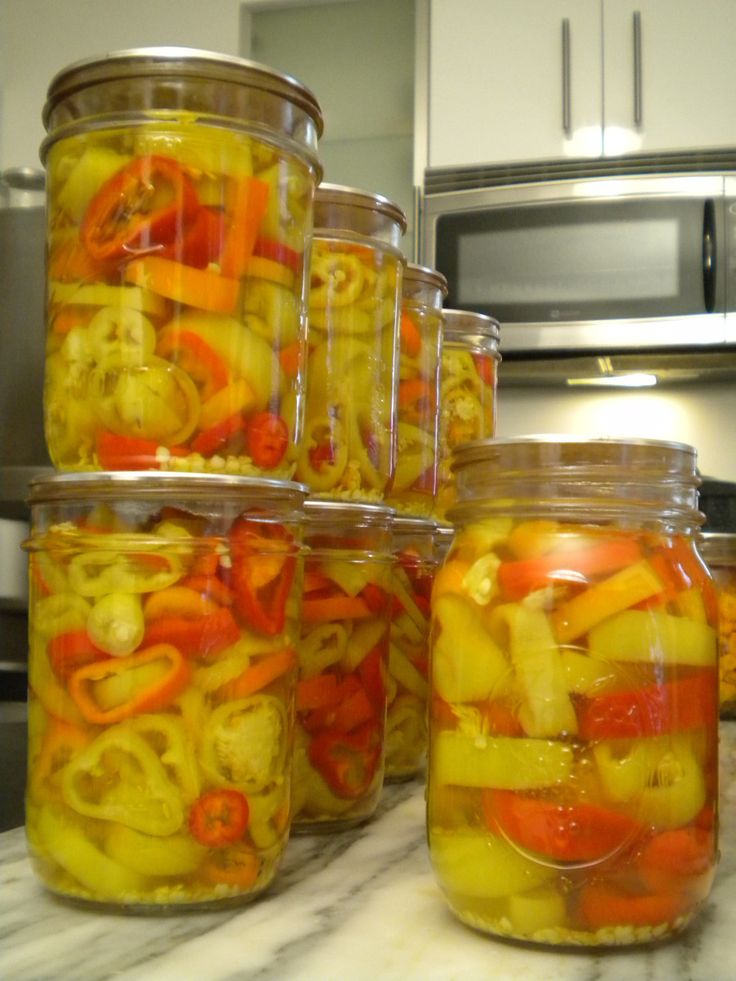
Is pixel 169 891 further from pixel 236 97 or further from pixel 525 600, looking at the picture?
pixel 236 97

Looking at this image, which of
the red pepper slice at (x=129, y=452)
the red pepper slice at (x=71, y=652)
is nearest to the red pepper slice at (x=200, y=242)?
the red pepper slice at (x=129, y=452)

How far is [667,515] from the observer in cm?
58

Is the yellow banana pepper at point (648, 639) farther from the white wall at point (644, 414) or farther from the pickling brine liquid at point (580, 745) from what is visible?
the white wall at point (644, 414)

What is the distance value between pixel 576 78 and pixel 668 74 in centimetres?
19

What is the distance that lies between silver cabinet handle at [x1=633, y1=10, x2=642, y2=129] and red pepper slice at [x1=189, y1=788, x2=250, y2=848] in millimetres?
1992

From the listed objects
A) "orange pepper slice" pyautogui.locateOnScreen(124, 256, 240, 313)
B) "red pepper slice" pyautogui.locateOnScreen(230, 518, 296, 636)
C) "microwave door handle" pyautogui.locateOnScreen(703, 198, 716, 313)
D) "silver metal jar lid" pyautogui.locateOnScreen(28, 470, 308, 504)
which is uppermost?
"microwave door handle" pyautogui.locateOnScreen(703, 198, 716, 313)

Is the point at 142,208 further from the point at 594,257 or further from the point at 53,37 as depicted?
the point at 53,37

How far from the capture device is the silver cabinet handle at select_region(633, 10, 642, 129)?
2.23 metres

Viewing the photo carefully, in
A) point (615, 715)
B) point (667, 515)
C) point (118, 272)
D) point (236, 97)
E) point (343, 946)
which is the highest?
point (236, 97)

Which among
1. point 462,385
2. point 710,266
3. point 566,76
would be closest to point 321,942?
point 462,385

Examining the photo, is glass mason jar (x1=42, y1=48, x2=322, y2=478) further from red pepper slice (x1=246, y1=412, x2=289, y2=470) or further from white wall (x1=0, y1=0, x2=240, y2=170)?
white wall (x1=0, y1=0, x2=240, y2=170)

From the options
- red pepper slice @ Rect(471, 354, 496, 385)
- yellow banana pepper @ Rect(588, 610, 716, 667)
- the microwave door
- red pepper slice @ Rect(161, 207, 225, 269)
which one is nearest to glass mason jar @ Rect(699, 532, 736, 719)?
red pepper slice @ Rect(471, 354, 496, 385)

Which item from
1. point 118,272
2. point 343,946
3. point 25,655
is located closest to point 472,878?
point 343,946

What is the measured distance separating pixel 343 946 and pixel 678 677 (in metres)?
0.21
